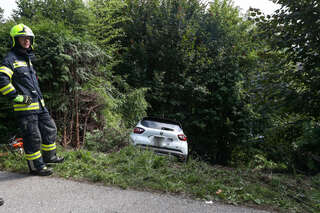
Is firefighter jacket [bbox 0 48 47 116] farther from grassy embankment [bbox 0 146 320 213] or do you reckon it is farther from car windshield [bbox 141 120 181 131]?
car windshield [bbox 141 120 181 131]

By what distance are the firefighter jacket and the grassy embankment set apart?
1.05 metres

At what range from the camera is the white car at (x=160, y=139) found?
19.7ft

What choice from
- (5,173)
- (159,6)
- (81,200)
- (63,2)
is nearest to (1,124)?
(5,173)

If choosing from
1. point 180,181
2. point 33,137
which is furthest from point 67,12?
point 180,181

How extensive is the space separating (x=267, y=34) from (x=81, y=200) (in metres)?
3.93

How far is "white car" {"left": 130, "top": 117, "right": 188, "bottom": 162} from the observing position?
600cm

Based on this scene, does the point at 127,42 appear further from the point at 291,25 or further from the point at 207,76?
the point at 291,25

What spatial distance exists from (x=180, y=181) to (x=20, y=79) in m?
3.00

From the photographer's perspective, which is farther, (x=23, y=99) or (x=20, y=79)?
(x=20, y=79)

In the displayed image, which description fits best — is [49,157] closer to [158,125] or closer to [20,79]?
[20,79]

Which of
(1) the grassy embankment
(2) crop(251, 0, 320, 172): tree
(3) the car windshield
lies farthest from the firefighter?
(2) crop(251, 0, 320, 172): tree

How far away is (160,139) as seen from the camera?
6.06 meters

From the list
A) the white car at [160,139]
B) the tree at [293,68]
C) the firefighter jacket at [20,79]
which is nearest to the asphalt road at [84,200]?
the firefighter jacket at [20,79]

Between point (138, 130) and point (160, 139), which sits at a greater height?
point (138, 130)
